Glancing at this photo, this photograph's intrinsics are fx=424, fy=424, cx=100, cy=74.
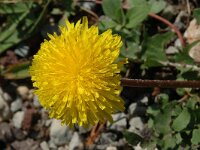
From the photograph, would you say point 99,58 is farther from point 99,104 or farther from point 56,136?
point 56,136

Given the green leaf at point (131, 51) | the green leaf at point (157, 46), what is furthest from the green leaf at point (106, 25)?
the green leaf at point (157, 46)

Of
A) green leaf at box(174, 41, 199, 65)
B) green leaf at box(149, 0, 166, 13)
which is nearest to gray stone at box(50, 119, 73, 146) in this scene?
green leaf at box(174, 41, 199, 65)

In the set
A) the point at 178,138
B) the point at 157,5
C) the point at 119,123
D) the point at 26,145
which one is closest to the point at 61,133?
the point at 26,145

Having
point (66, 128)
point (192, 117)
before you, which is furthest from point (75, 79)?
point (66, 128)

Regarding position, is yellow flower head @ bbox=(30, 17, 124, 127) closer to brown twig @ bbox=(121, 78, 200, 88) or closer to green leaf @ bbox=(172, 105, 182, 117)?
brown twig @ bbox=(121, 78, 200, 88)

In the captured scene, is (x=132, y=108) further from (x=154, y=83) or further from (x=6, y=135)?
(x=6, y=135)

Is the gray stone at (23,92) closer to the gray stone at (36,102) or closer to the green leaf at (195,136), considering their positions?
the gray stone at (36,102)
